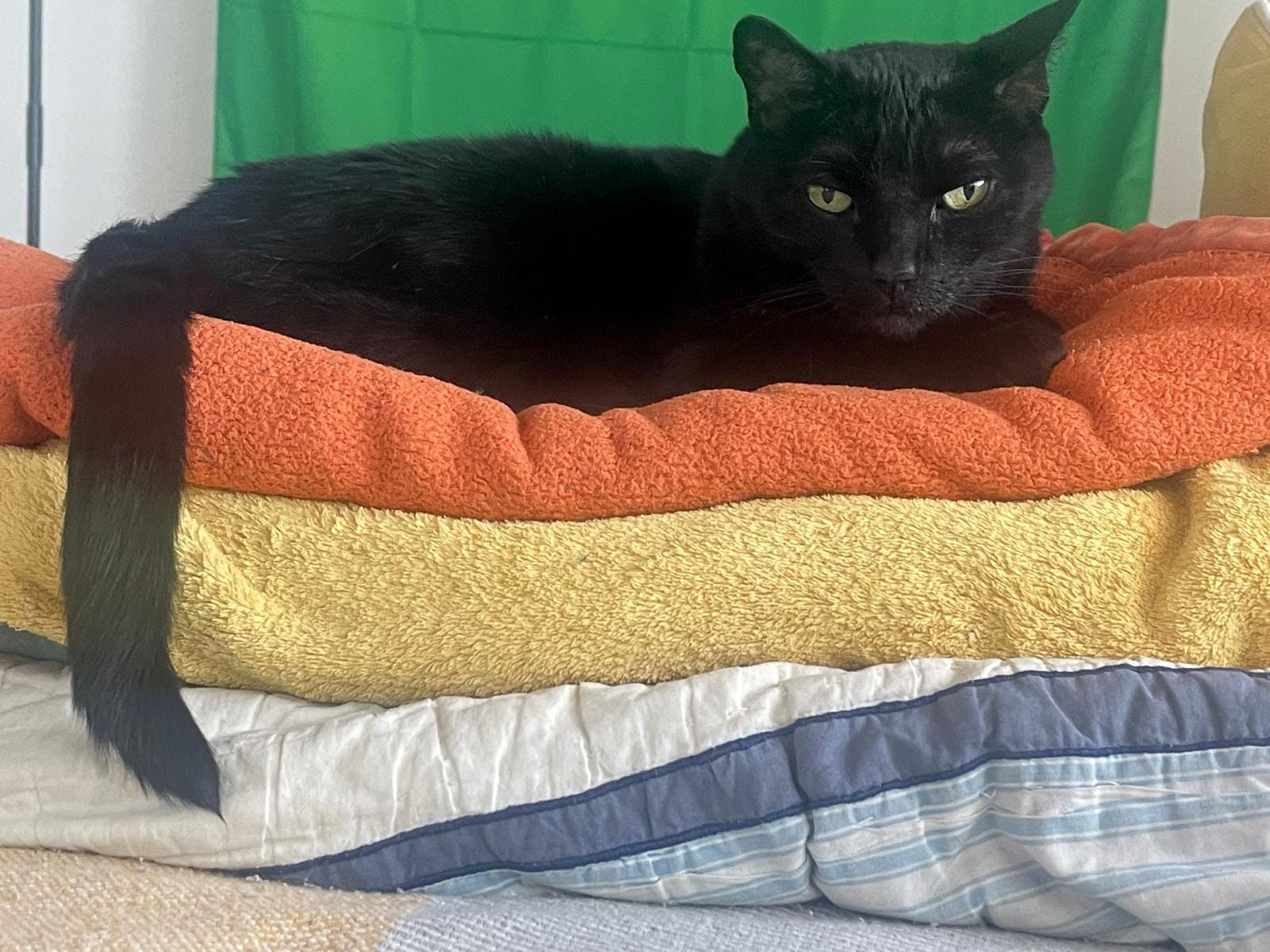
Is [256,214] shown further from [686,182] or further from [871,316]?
[871,316]

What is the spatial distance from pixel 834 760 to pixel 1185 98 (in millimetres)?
1475

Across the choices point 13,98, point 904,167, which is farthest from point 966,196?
point 13,98

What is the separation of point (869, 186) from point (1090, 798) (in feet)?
1.90

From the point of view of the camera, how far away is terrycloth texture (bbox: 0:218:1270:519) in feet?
2.23

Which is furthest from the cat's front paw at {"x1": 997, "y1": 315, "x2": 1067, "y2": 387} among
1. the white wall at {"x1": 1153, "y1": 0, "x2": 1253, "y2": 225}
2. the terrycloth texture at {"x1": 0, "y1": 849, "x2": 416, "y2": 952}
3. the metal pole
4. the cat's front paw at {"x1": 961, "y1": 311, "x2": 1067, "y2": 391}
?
the metal pole

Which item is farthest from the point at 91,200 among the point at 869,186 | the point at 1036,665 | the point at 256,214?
the point at 1036,665

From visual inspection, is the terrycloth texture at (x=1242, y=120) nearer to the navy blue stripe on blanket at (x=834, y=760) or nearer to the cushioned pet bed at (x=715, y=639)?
the cushioned pet bed at (x=715, y=639)

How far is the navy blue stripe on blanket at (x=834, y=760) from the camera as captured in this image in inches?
21.7

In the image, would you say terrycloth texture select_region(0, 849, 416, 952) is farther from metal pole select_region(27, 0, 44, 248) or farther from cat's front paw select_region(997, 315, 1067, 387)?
metal pole select_region(27, 0, 44, 248)

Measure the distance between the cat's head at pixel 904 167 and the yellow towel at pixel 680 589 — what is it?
1.02ft

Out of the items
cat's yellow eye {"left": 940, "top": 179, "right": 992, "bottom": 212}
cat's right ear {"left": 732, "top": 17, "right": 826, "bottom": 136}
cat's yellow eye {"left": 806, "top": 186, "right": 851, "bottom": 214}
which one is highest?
cat's right ear {"left": 732, "top": 17, "right": 826, "bottom": 136}

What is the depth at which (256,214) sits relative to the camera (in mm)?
970

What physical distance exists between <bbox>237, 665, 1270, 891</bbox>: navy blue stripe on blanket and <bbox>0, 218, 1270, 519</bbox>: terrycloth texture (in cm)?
17

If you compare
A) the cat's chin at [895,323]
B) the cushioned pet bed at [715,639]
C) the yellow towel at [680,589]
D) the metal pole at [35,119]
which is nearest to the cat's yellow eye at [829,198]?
the cat's chin at [895,323]
